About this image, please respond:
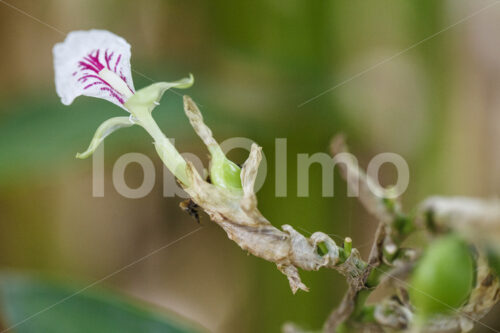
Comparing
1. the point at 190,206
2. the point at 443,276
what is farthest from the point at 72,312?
the point at 443,276

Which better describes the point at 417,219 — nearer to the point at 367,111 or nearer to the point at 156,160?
the point at 367,111

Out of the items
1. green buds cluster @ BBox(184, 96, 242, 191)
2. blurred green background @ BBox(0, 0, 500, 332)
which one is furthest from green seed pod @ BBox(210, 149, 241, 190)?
blurred green background @ BBox(0, 0, 500, 332)

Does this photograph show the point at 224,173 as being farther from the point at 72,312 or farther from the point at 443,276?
the point at 72,312

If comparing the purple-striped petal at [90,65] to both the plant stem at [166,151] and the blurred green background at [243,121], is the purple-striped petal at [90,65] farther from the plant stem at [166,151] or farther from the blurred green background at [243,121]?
the blurred green background at [243,121]

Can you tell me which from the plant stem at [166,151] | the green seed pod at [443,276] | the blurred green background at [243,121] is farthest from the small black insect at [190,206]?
the blurred green background at [243,121]

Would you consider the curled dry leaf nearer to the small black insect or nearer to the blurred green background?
the small black insect

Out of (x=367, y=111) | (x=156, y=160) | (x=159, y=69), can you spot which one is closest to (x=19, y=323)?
(x=159, y=69)
